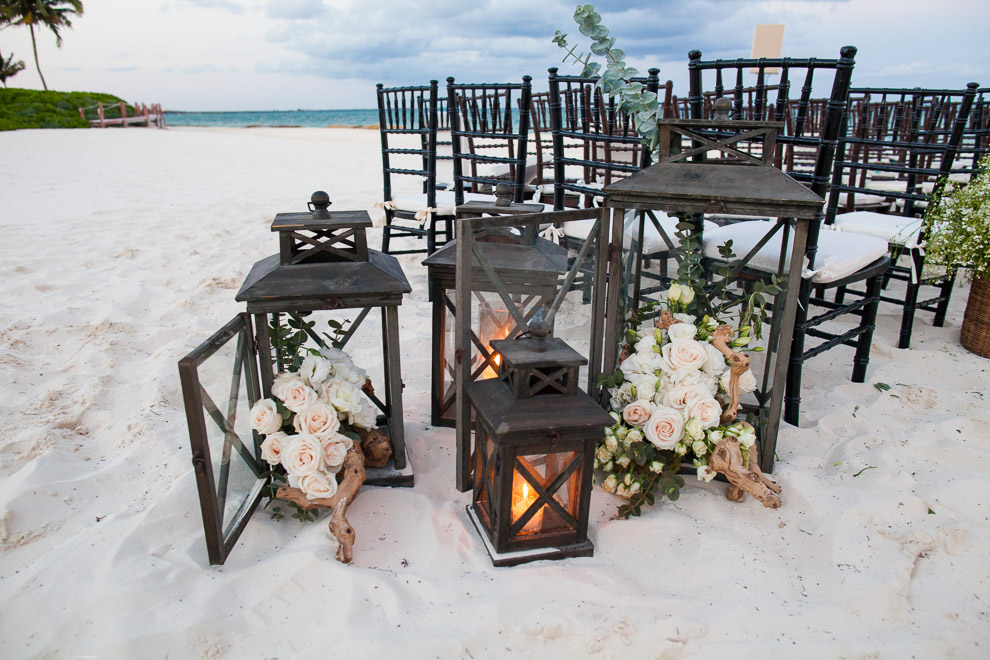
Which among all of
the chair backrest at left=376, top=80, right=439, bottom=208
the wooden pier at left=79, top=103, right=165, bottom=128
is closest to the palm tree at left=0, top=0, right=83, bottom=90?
the wooden pier at left=79, top=103, right=165, bottom=128

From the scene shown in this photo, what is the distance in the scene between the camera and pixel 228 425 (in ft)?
5.29

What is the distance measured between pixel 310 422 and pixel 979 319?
300cm

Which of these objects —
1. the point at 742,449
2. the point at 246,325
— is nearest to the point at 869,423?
the point at 742,449

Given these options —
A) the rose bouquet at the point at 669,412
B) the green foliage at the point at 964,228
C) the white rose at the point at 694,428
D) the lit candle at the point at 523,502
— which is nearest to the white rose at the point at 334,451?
the lit candle at the point at 523,502

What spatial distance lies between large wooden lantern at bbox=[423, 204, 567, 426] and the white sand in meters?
0.41

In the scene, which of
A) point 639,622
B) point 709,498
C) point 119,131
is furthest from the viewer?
point 119,131

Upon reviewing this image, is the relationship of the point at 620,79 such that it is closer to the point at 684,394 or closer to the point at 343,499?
the point at 684,394

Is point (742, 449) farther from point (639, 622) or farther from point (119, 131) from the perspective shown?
point (119, 131)

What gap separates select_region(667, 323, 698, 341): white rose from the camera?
191cm

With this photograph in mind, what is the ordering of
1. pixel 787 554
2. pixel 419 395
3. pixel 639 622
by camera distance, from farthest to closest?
pixel 419 395
pixel 787 554
pixel 639 622

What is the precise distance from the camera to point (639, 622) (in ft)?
4.56

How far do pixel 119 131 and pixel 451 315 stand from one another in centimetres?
1533

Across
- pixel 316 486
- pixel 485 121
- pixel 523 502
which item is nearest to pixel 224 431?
pixel 316 486

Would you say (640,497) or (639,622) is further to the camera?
(640,497)
